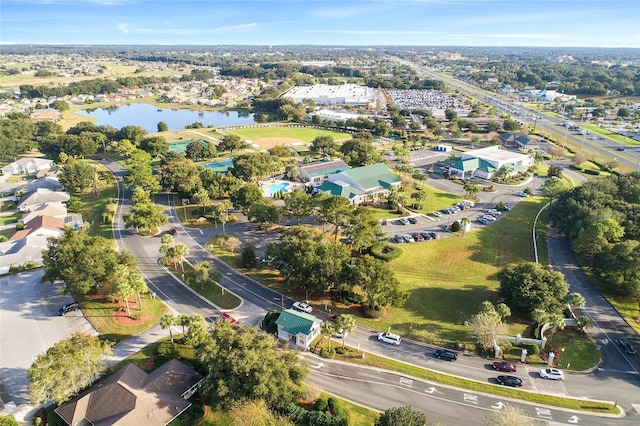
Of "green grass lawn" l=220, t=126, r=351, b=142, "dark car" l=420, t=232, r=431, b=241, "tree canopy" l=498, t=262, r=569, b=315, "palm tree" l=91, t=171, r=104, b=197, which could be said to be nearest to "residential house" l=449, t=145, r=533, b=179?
"dark car" l=420, t=232, r=431, b=241

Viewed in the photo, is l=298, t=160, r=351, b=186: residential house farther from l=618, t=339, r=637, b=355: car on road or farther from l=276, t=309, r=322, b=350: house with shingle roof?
l=618, t=339, r=637, b=355: car on road

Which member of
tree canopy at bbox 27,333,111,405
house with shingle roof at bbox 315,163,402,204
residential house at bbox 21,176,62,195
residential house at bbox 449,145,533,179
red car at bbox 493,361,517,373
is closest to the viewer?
tree canopy at bbox 27,333,111,405

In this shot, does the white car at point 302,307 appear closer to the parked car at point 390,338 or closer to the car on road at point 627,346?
the parked car at point 390,338

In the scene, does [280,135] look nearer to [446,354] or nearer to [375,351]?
[375,351]

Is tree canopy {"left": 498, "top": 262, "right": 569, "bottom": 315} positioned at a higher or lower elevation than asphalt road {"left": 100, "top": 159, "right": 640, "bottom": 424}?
higher

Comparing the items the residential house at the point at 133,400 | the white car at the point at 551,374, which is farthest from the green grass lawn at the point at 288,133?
the residential house at the point at 133,400

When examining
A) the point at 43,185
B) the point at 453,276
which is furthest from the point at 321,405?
the point at 43,185

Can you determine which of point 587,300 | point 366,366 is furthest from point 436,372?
point 587,300
